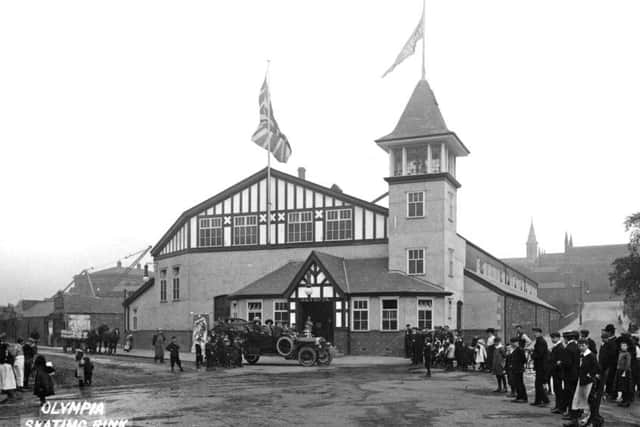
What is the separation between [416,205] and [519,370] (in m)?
22.2

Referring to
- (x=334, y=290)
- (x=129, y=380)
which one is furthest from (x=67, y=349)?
(x=129, y=380)

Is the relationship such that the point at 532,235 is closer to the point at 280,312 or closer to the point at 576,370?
the point at 280,312

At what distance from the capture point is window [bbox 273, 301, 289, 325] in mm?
38562

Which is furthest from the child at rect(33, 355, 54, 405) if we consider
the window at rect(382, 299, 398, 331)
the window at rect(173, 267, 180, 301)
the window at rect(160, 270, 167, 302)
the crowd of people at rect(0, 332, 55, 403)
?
the window at rect(160, 270, 167, 302)

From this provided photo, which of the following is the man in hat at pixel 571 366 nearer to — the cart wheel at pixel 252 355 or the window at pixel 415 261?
the cart wheel at pixel 252 355

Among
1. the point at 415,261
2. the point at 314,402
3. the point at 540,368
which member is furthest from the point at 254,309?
the point at 540,368

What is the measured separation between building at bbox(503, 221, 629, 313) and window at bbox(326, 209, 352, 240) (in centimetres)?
7789

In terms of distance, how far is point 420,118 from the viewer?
4047cm

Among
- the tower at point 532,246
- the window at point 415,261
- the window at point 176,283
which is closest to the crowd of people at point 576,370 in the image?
the window at point 415,261

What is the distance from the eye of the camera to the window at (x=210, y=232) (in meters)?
44.1

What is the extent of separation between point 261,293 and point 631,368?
2423cm

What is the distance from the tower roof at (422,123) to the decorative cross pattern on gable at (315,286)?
8.31m

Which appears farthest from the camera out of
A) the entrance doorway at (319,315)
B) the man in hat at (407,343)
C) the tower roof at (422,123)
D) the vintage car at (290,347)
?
the tower roof at (422,123)

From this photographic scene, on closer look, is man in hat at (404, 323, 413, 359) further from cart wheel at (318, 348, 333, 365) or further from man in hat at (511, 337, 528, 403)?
man in hat at (511, 337, 528, 403)
